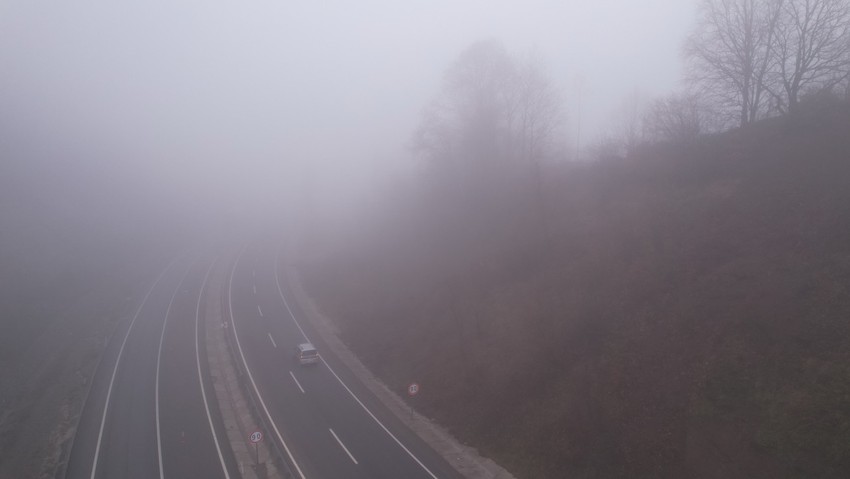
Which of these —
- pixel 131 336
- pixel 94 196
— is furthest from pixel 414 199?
pixel 94 196

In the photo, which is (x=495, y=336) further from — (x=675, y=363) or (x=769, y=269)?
(x=769, y=269)

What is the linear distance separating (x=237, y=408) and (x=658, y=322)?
696 inches

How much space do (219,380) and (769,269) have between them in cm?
2409

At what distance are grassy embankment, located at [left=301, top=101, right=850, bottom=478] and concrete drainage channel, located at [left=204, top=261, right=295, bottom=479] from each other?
6301mm

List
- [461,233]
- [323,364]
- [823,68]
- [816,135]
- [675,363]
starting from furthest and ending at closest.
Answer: [461,233], [323,364], [823,68], [816,135], [675,363]

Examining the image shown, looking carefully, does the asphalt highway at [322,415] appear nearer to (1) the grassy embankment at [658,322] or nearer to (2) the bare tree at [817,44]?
(1) the grassy embankment at [658,322]

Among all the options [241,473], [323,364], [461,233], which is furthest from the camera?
[461,233]

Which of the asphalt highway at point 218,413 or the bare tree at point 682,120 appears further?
the bare tree at point 682,120

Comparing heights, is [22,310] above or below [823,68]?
below

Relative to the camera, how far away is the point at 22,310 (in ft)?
126

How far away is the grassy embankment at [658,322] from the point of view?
13.5 metres

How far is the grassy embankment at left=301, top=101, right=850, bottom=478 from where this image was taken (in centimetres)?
1353

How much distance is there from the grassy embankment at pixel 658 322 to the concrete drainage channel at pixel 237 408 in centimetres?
630

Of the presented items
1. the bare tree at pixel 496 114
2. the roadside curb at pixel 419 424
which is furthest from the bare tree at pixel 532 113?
the roadside curb at pixel 419 424
